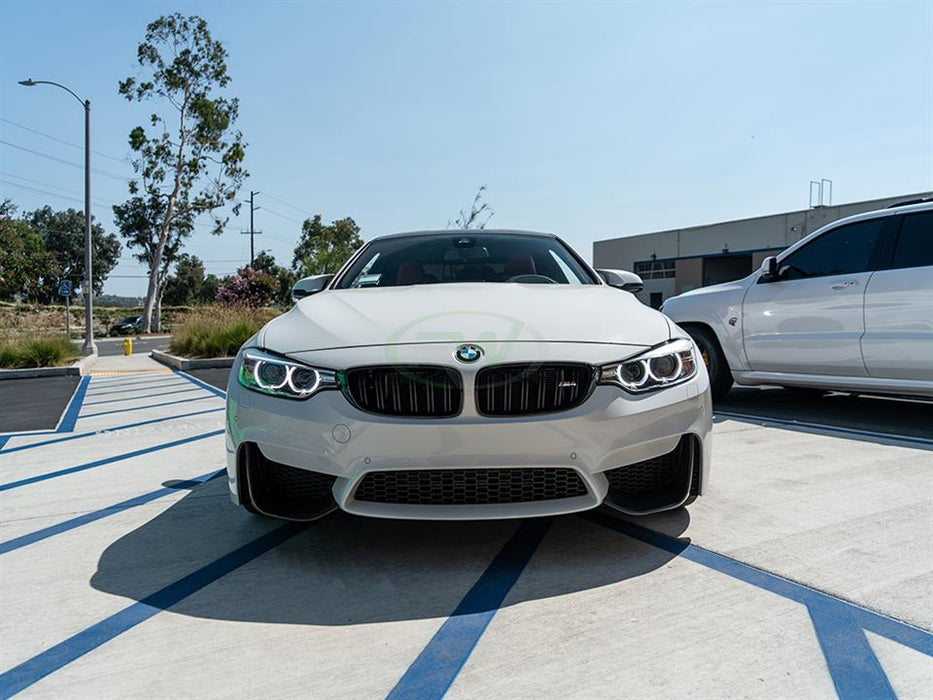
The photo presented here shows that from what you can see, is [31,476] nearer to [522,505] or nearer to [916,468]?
[522,505]

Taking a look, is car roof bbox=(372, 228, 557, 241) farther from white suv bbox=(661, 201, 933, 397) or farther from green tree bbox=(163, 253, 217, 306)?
green tree bbox=(163, 253, 217, 306)

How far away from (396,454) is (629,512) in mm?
919

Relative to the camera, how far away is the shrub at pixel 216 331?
15414 mm

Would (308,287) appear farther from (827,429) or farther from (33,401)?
(33,401)

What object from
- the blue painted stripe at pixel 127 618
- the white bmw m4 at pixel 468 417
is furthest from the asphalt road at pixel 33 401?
the white bmw m4 at pixel 468 417

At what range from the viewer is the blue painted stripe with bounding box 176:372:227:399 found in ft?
29.9

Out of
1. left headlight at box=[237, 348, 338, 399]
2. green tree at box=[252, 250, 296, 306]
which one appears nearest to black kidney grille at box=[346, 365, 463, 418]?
left headlight at box=[237, 348, 338, 399]

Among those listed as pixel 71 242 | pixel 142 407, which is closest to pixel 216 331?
pixel 142 407

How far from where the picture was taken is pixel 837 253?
18.7ft

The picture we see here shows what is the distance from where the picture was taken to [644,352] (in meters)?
2.71

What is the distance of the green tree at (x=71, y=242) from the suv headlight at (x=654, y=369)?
251 feet

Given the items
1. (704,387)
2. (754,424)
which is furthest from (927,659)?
(754,424)

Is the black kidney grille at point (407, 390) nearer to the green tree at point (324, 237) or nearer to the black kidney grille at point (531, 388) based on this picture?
the black kidney grille at point (531, 388)

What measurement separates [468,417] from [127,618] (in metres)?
1.32
